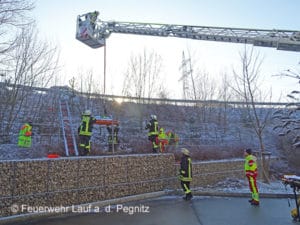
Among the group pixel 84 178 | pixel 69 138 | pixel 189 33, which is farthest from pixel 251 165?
pixel 189 33

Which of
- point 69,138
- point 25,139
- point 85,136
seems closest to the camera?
point 25,139

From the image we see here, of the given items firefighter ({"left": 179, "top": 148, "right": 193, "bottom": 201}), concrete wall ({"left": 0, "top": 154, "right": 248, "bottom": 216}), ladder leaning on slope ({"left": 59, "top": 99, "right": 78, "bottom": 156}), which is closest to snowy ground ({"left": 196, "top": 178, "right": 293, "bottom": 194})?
concrete wall ({"left": 0, "top": 154, "right": 248, "bottom": 216})

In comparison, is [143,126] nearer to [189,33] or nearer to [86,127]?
[189,33]

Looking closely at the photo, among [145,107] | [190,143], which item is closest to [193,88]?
[145,107]

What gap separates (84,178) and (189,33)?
12645 millimetres

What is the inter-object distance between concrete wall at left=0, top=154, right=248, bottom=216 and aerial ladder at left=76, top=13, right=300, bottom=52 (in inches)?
325

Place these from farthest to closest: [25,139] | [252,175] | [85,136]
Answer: [85,136] → [25,139] → [252,175]

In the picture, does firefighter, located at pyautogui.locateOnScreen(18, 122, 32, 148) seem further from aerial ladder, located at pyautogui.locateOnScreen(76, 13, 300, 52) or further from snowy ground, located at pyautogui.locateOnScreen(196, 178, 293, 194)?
aerial ladder, located at pyautogui.locateOnScreen(76, 13, 300, 52)

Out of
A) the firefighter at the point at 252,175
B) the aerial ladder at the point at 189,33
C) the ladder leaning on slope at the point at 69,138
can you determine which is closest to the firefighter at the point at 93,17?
the aerial ladder at the point at 189,33

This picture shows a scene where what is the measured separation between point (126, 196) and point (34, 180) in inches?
147

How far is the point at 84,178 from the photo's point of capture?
33.9 feet

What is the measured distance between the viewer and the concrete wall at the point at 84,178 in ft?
27.9

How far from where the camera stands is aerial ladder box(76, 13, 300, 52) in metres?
17.8

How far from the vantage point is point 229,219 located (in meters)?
8.77
